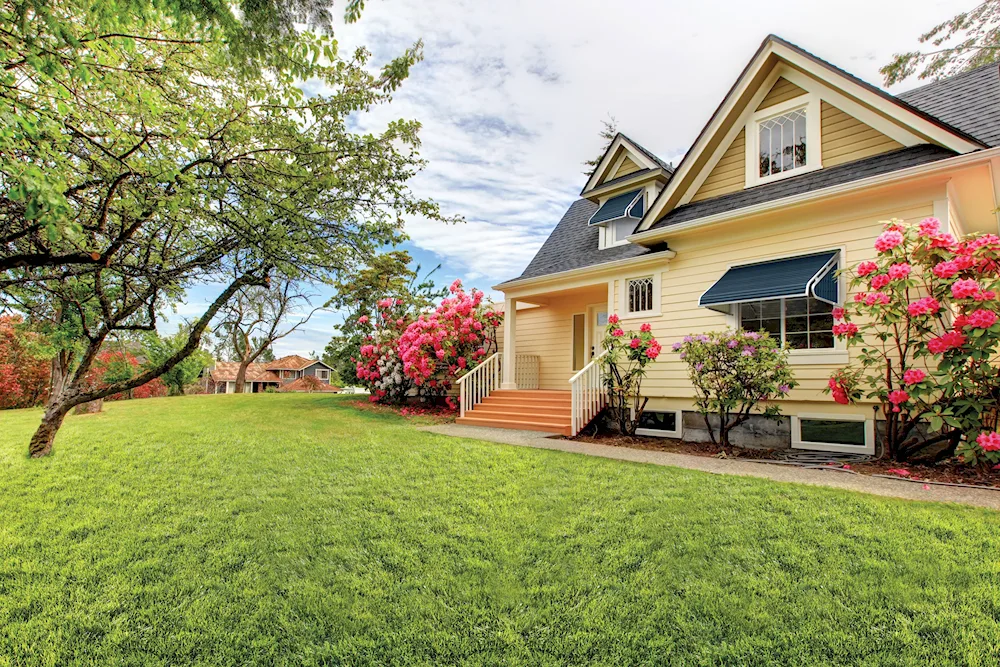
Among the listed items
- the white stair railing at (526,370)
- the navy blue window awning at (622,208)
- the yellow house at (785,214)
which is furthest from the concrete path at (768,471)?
the navy blue window awning at (622,208)

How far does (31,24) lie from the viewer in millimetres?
3125

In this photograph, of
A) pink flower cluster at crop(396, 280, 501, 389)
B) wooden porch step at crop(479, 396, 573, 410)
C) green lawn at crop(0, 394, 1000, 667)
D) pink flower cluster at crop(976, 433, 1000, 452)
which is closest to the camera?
green lawn at crop(0, 394, 1000, 667)

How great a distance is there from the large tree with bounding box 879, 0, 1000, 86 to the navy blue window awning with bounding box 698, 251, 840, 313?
10.7 meters

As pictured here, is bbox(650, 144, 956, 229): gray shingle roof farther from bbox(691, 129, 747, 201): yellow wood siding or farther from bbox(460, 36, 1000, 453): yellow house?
bbox(691, 129, 747, 201): yellow wood siding

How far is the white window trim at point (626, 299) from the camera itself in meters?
9.57

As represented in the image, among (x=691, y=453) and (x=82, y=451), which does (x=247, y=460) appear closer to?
(x=82, y=451)

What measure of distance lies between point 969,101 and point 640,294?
627 centimetres

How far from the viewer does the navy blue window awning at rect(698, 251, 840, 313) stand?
710cm

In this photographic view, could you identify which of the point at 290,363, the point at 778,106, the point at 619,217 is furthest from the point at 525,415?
the point at 290,363

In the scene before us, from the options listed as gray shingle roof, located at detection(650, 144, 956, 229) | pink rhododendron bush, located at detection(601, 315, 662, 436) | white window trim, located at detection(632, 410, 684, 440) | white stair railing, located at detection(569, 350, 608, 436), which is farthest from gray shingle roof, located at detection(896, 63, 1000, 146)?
white stair railing, located at detection(569, 350, 608, 436)

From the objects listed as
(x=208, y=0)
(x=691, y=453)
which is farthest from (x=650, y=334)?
(x=208, y=0)

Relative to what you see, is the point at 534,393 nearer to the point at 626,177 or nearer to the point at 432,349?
the point at 432,349

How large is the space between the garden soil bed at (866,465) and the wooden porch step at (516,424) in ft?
2.21

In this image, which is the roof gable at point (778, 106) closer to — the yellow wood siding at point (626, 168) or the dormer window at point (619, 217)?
the dormer window at point (619, 217)
